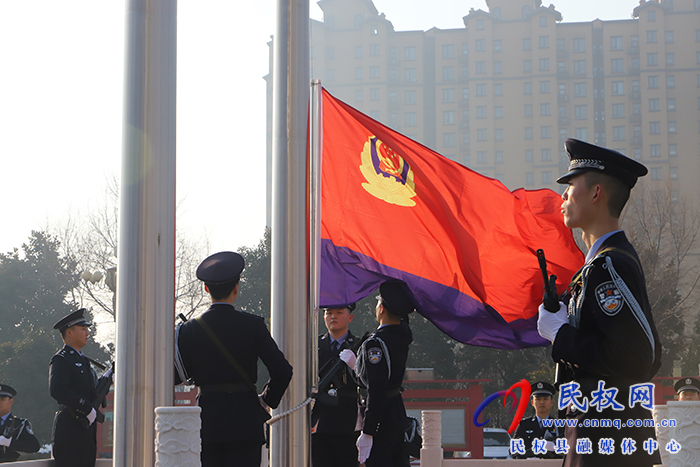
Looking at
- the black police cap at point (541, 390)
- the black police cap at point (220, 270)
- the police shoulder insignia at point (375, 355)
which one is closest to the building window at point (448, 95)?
the black police cap at point (541, 390)

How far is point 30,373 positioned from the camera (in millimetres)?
23672

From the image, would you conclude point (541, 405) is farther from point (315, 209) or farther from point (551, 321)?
point (551, 321)

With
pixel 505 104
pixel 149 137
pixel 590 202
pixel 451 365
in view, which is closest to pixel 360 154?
pixel 149 137

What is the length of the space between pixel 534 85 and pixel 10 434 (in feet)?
221

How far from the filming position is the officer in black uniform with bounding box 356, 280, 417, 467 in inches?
224

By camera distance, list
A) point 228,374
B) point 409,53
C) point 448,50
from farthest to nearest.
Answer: point 409,53, point 448,50, point 228,374

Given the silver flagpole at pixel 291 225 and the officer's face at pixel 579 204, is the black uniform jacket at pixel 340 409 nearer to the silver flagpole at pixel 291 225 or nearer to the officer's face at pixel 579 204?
the silver flagpole at pixel 291 225

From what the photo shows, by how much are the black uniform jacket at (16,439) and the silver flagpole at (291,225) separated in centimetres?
737

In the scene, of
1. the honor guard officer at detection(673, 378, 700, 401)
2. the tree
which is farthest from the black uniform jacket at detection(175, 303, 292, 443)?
the tree

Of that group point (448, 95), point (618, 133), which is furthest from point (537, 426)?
point (448, 95)

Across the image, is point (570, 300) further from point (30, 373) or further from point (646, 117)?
point (646, 117)

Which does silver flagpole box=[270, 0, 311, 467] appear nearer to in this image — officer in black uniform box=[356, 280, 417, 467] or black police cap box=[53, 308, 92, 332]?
officer in black uniform box=[356, 280, 417, 467]

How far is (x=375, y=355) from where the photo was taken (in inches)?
225

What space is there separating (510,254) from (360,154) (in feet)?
4.93
